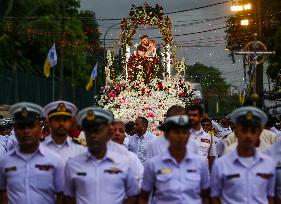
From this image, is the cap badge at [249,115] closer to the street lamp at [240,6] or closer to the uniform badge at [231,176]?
the uniform badge at [231,176]

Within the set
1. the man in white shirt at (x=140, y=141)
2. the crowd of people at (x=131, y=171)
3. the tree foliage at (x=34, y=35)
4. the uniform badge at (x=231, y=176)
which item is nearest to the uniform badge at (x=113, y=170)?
the crowd of people at (x=131, y=171)

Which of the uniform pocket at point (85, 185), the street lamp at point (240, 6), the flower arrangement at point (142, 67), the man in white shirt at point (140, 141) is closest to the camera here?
the uniform pocket at point (85, 185)

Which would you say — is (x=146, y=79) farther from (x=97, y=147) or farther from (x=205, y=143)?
(x=97, y=147)

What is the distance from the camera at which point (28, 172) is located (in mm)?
7223

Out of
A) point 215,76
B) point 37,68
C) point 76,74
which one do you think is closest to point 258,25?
point 37,68

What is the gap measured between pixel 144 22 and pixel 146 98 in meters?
4.23

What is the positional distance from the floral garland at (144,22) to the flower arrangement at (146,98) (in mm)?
2404

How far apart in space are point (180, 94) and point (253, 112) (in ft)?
45.6

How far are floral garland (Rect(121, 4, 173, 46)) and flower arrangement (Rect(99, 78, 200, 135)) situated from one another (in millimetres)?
2404

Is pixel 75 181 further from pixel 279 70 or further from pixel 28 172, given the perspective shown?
pixel 279 70

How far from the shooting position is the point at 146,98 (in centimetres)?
2059

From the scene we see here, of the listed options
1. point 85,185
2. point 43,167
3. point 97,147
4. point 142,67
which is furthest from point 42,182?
point 142,67

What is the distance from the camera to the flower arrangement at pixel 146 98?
2006cm

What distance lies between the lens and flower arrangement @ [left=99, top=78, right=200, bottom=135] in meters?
20.1
